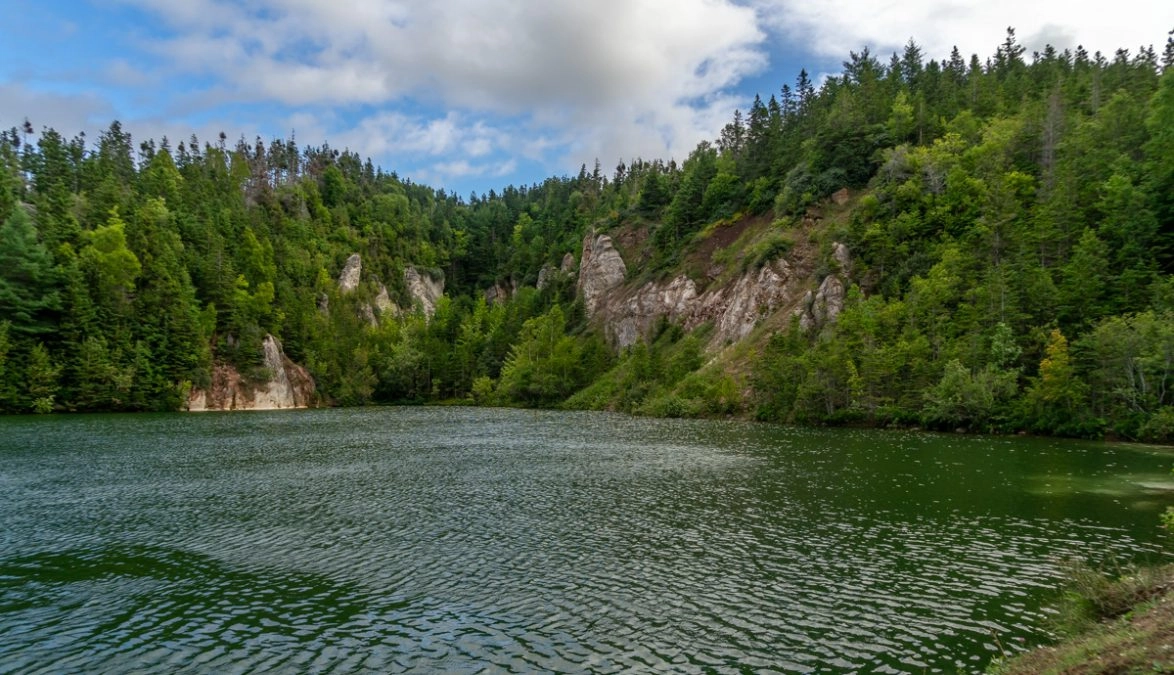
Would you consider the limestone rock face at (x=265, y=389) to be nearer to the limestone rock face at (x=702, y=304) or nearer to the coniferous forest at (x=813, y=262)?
the coniferous forest at (x=813, y=262)

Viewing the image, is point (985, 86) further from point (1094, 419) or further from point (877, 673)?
point (877, 673)

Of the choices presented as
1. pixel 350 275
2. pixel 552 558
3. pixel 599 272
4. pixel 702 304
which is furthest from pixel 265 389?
pixel 552 558

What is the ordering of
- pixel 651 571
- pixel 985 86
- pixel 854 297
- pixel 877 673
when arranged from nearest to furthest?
pixel 877 673 → pixel 651 571 → pixel 854 297 → pixel 985 86

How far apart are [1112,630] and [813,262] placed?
106918mm

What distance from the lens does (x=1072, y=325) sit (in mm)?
71438

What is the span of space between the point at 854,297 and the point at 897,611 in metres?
86.5

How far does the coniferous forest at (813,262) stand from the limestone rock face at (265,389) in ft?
10.3

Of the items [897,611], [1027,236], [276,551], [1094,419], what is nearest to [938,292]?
[1027,236]

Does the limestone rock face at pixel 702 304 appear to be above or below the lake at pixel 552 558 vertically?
above

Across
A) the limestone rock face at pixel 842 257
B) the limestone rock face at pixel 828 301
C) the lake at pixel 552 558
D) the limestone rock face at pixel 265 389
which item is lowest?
the lake at pixel 552 558

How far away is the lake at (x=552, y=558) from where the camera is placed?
17.2 meters

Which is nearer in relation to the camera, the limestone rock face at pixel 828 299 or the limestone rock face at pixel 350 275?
the limestone rock face at pixel 828 299

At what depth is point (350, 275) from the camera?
196 meters

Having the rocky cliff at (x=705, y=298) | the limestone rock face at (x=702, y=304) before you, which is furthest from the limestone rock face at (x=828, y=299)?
the limestone rock face at (x=702, y=304)
